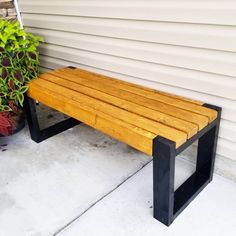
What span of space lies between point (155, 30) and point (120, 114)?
591mm

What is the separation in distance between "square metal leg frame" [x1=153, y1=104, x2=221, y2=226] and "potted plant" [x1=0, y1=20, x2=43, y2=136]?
4.10 feet

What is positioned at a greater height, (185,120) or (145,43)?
(145,43)

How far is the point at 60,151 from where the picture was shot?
7.32 ft

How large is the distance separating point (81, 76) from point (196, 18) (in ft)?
3.32

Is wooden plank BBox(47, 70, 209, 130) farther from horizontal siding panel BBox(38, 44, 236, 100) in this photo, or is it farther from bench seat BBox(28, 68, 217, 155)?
A: horizontal siding panel BBox(38, 44, 236, 100)

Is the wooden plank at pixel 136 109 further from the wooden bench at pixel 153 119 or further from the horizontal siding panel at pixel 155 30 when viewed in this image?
the horizontal siding panel at pixel 155 30

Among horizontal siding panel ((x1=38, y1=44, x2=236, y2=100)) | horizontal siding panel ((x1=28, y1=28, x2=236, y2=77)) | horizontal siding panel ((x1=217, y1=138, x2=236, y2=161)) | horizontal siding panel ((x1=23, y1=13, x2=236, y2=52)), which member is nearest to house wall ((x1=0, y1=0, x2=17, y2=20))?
horizontal siding panel ((x1=23, y1=13, x2=236, y2=52))

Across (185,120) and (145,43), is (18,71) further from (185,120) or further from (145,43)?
(185,120)

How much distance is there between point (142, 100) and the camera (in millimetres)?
1761

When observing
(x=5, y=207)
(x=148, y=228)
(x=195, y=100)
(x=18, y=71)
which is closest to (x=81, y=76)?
(x=18, y=71)

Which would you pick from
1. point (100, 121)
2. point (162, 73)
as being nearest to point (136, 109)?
point (100, 121)

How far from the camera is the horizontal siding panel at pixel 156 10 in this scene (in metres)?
1.46

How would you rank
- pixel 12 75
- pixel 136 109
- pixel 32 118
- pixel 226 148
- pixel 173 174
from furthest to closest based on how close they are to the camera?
pixel 32 118 < pixel 12 75 < pixel 226 148 < pixel 136 109 < pixel 173 174

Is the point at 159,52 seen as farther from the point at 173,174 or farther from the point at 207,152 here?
the point at 173,174
